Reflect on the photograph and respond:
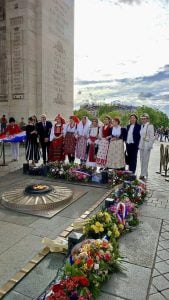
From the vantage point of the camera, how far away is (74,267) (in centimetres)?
261

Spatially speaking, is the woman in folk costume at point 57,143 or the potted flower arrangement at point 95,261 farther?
the woman in folk costume at point 57,143

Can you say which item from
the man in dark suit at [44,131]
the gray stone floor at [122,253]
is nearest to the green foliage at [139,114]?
the man in dark suit at [44,131]

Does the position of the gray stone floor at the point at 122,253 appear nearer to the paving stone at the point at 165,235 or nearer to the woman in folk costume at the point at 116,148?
the paving stone at the point at 165,235

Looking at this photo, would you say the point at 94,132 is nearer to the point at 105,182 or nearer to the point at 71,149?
the point at 71,149

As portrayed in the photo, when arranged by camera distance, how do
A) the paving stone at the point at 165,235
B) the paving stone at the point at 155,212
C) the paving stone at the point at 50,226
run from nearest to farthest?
the paving stone at the point at 165,235 → the paving stone at the point at 50,226 → the paving stone at the point at 155,212

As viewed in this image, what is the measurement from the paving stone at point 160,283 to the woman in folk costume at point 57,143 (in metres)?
6.25

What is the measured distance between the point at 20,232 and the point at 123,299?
→ 204 cm

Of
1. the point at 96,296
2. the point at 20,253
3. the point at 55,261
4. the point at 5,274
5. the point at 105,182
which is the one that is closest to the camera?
the point at 96,296

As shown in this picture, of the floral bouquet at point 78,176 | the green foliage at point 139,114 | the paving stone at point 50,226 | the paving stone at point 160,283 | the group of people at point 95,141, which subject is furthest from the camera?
the green foliage at point 139,114

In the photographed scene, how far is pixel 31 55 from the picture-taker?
14.0 meters

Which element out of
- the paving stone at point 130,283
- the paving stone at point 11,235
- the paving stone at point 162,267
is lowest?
the paving stone at point 162,267

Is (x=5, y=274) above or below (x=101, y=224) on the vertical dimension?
below

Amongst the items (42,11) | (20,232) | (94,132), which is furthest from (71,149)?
(42,11)

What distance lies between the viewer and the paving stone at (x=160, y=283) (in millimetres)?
2799
